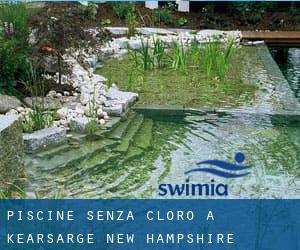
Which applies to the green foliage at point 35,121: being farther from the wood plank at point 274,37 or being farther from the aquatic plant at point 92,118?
the wood plank at point 274,37

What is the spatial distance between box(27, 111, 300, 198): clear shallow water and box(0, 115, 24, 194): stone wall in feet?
0.43

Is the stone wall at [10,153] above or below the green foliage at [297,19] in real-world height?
below

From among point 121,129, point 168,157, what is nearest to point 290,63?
point 121,129

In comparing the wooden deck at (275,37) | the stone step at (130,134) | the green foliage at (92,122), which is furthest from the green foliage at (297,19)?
the green foliage at (92,122)

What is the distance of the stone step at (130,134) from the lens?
5086mm

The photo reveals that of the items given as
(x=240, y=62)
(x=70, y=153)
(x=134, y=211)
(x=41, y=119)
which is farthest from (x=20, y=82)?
(x=240, y=62)

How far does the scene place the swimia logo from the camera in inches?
162

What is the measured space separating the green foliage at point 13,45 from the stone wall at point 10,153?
1.78m

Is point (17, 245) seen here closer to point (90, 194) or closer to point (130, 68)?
point (90, 194)

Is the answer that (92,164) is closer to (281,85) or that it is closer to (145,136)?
(145,136)

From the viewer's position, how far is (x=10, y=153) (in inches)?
165

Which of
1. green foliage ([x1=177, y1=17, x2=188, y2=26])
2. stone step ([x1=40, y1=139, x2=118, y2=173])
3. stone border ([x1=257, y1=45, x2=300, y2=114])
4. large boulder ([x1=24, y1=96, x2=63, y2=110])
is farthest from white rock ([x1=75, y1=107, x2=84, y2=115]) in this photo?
green foliage ([x1=177, y1=17, x2=188, y2=26])

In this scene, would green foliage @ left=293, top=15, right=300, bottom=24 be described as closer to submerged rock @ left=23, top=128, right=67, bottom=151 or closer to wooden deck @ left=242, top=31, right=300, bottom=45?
wooden deck @ left=242, top=31, right=300, bottom=45

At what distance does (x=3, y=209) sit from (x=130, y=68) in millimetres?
4772
